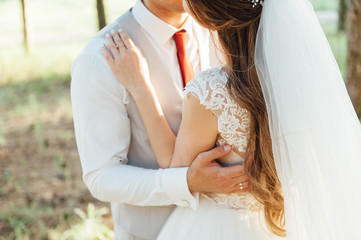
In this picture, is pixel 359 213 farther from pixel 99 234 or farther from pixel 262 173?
pixel 99 234

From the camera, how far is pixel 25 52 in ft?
32.1

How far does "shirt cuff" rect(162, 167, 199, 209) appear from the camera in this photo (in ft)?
5.97

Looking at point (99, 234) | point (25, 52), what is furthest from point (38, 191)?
point (25, 52)

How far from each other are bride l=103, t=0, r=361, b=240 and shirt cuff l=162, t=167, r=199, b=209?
4 centimetres

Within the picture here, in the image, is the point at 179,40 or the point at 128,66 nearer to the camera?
the point at 128,66

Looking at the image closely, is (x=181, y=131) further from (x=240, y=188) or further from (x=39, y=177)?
(x=39, y=177)

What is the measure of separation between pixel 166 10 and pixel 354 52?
3.77 metres

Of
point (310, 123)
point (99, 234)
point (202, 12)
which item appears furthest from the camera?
point (99, 234)

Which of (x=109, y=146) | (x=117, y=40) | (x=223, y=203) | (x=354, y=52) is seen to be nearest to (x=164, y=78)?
(x=117, y=40)

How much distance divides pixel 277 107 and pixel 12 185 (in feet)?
12.3

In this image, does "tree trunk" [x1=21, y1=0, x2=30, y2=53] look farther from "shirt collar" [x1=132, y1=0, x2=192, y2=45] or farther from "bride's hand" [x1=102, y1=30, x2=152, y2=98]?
"bride's hand" [x1=102, y1=30, x2=152, y2=98]

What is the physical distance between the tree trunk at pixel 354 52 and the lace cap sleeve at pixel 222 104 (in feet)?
12.6

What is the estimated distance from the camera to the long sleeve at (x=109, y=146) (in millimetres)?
1848

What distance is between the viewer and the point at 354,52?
5.24m
